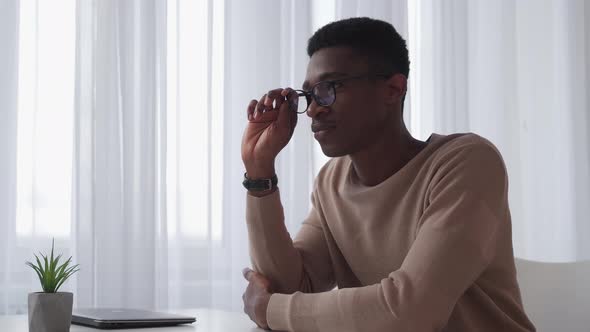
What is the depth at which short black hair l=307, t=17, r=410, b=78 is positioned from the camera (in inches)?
67.4

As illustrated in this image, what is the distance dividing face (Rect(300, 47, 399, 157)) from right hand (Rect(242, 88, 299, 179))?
3.5 inches

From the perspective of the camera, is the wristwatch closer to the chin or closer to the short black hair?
the chin

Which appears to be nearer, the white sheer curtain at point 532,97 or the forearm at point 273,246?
the forearm at point 273,246

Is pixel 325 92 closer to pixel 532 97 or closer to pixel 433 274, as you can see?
pixel 433 274

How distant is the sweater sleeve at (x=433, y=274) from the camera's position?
4.33ft

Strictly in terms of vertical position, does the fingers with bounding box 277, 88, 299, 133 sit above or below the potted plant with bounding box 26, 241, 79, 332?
above

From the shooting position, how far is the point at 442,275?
4.41 feet

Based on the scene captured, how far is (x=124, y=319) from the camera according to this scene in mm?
1371

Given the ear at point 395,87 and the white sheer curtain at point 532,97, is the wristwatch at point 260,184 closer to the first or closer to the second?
the ear at point 395,87

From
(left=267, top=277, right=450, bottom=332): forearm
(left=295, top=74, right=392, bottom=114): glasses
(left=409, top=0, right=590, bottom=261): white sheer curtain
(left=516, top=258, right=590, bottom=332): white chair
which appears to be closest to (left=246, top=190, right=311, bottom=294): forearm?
(left=295, top=74, right=392, bottom=114): glasses

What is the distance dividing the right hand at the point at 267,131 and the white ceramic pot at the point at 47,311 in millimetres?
611

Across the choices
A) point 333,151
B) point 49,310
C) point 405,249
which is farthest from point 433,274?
point 49,310

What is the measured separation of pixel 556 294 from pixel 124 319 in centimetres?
104

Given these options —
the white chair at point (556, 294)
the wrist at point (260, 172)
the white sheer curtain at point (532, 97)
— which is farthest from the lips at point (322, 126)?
the white sheer curtain at point (532, 97)
